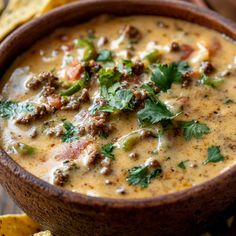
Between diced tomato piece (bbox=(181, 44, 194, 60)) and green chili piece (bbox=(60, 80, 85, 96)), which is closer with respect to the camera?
green chili piece (bbox=(60, 80, 85, 96))

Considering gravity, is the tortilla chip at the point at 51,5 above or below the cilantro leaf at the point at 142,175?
above

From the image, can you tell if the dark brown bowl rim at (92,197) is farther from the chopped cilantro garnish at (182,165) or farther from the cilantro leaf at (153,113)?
the cilantro leaf at (153,113)

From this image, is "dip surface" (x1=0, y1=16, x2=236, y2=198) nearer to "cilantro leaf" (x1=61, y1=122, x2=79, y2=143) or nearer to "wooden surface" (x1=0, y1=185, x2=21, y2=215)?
"cilantro leaf" (x1=61, y1=122, x2=79, y2=143)

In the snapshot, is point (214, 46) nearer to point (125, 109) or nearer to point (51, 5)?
point (125, 109)

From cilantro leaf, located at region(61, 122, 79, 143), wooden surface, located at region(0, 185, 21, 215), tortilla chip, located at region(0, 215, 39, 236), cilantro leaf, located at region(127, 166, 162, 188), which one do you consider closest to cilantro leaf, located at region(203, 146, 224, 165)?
cilantro leaf, located at region(127, 166, 162, 188)

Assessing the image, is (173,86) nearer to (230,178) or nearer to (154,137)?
(154,137)

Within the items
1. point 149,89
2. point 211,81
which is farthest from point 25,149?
point 211,81

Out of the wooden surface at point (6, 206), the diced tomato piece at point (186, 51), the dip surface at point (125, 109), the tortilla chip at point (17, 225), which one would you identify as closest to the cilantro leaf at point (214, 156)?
the dip surface at point (125, 109)
